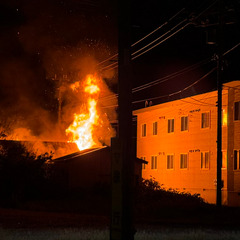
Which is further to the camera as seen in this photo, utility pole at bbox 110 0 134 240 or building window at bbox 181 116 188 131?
building window at bbox 181 116 188 131

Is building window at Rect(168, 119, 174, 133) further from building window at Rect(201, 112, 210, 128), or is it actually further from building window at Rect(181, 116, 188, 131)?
building window at Rect(201, 112, 210, 128)

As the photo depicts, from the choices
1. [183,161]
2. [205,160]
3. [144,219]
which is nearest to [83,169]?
[205,160]

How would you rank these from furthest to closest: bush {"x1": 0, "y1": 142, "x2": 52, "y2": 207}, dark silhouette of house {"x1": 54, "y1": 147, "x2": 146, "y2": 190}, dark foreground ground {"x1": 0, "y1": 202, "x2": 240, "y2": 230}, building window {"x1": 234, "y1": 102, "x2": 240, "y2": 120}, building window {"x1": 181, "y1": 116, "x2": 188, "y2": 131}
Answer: building window {"x1": 181, "y1": 116, "x2": 188, "y2": 131} < building window {"x1": 234, "y1": 102, "x2": 240, "y2": 120} < dark silhouette of house {"x1": 54, "y1": 147, "x2": 146, "y2": 190} < bush {"x1": 0, "y1": 142, "x2": 52, "y2": 207} < dark foreground ground {"x1": 0, "y1": 202, "x2": 240, "y2": 230}

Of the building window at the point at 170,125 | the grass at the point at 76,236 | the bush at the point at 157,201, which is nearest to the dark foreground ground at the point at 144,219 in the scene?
the bush at the point at 157,201

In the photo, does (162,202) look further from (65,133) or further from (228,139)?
(65,133)

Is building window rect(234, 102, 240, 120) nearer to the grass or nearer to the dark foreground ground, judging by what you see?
the dark foreground ground

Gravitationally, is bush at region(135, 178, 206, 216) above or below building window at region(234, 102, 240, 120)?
below

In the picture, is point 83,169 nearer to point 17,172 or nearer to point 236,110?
point 17,172

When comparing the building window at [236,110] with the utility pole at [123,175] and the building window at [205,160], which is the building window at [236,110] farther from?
the utility pole at [123,175]

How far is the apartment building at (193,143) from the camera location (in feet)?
120

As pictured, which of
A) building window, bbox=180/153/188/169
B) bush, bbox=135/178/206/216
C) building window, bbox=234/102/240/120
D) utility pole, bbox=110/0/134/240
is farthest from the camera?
building window, bbox=180/153/188/169

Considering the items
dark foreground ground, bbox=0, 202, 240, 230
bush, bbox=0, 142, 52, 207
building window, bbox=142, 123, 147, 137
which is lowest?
dark foreground ground, bbox=0, 202, 240, 230

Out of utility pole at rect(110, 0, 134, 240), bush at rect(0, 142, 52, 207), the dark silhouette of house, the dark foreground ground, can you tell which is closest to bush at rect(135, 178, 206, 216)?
the dark foreground ground

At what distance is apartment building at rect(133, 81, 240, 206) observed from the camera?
3653 cm
